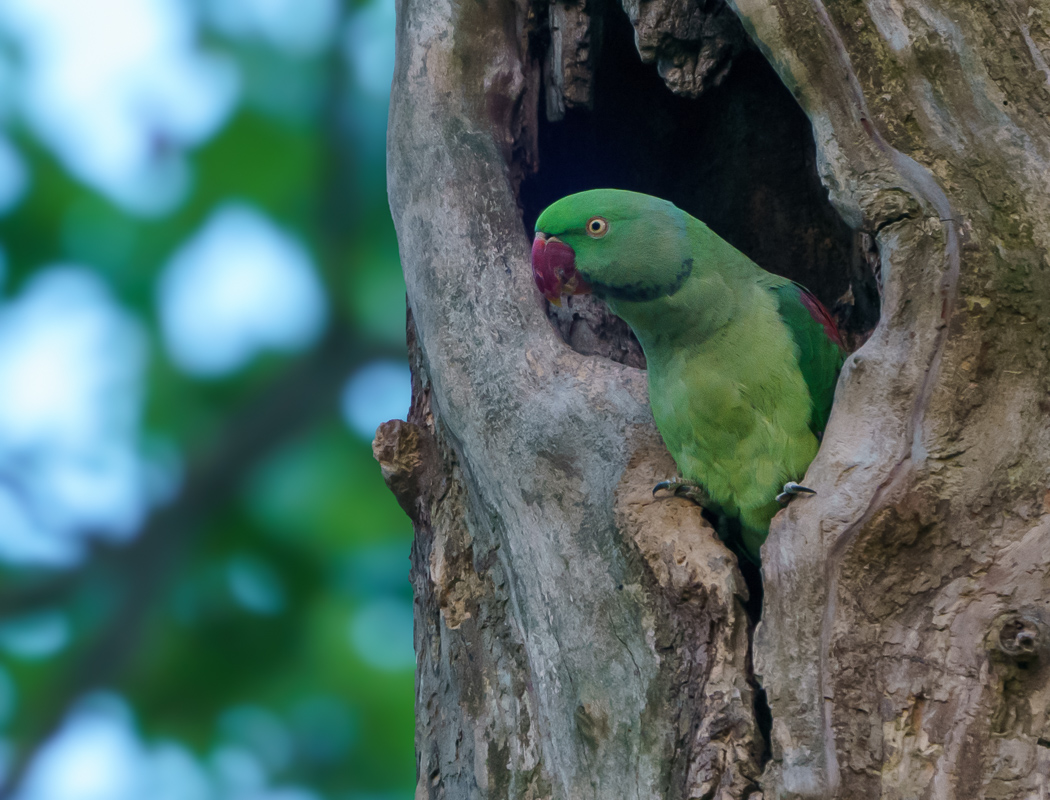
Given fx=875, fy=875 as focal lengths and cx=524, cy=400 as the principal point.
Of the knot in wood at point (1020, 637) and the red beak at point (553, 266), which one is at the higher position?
the red beak at point (553, 266)

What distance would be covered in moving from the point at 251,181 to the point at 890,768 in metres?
5.10

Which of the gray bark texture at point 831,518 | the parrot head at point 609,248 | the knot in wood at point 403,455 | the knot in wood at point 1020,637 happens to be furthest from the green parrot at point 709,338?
the knot in wood at point 1020,637

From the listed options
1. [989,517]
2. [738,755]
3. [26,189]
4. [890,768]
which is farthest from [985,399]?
[26,189]

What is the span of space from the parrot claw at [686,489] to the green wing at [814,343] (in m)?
0.33

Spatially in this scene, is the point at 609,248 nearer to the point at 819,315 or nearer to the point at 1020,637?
the point at 819,315

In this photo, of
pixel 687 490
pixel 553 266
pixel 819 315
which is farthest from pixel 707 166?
pixel 687 490

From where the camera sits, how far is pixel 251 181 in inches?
219

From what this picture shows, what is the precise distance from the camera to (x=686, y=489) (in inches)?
82.5

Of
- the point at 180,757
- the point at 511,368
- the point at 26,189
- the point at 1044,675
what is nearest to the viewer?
the point at 1044,675

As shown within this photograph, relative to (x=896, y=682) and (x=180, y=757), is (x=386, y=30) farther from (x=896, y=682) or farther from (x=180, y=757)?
(x=896, y=682)

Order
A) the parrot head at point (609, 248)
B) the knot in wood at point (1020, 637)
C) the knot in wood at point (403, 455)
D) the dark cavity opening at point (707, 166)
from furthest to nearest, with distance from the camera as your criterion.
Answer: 1. the dark cavity opening at point (707, 166)
2. the knot in wood at point (403, 455)
3. the parrot head at point (609, 248)
4. the knot in wood at point (1020, 637)

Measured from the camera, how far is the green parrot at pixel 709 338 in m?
2.20

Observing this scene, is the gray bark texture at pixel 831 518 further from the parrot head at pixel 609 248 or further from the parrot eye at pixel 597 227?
the parrot eye at pixel 597 227

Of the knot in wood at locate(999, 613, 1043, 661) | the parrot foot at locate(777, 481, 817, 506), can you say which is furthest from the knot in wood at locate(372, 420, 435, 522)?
the knot in wood at locate(999, 613, 1043, 661)
